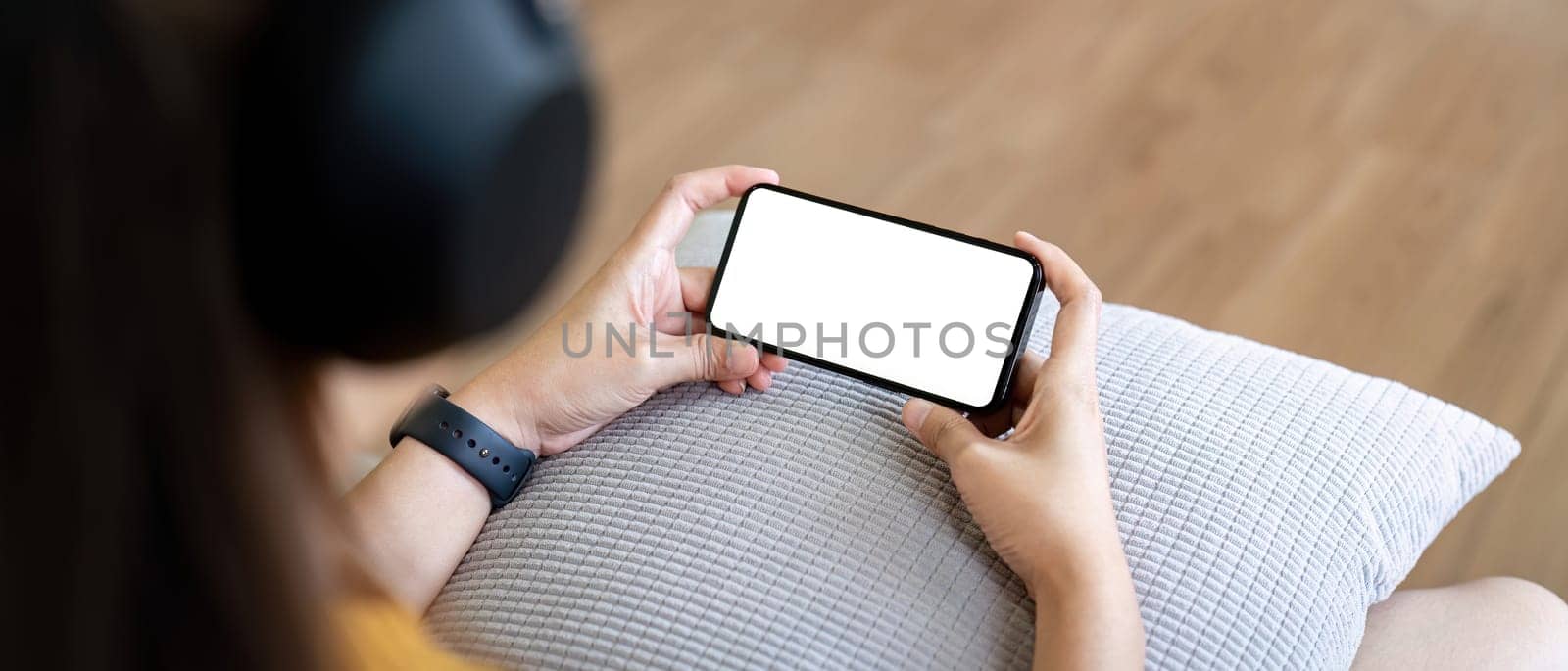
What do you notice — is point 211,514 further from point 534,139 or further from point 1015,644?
point 1015,644

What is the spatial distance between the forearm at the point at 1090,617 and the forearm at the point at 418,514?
1.24 feet

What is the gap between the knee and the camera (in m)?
0.76

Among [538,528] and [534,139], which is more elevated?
[534,139]

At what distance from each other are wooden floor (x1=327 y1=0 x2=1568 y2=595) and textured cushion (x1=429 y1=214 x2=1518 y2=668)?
616 millimetres

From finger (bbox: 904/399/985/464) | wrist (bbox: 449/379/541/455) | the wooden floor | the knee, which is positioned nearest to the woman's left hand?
wrist (bbox: 449/379/541/455)

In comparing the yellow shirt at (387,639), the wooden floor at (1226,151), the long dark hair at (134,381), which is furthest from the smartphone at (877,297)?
the wooden floor at (1226,151)

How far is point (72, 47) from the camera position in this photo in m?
0.29

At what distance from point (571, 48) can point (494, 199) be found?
6cm

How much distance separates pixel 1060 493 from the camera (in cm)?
67

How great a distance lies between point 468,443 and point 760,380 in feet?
0.66

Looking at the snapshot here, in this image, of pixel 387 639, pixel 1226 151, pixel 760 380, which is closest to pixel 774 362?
pixel 760 380

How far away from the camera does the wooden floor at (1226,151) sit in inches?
57.6

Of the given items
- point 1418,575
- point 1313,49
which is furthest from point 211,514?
point 1313,49

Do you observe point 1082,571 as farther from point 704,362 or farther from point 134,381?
point 134,381
